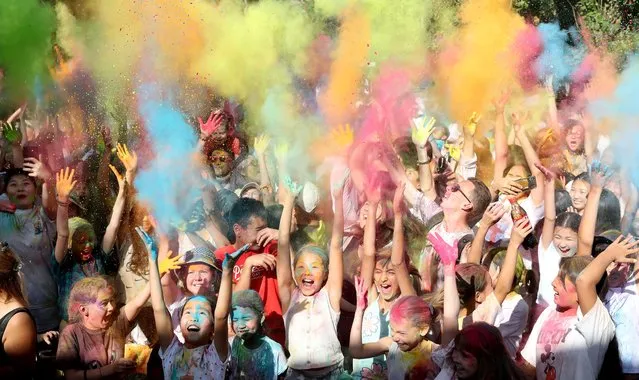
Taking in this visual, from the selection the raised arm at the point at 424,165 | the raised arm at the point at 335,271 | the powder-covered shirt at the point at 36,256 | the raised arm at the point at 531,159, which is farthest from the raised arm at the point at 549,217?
the powder-covered shirt at the point at 36,256

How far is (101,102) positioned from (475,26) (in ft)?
8.00

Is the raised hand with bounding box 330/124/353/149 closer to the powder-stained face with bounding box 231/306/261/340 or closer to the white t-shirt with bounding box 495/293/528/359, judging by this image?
the powder-stained face with bounding box 231/306/261/340

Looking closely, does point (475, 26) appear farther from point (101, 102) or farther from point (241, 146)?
point (101, 102)

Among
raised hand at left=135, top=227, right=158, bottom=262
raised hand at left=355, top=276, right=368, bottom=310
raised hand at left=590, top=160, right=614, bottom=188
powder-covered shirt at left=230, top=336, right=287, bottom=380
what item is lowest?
powder-covered shirt at left=230, top=336, right=287, bottom=380

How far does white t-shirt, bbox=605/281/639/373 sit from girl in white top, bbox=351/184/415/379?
1018 millimetres

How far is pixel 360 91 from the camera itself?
6582mm

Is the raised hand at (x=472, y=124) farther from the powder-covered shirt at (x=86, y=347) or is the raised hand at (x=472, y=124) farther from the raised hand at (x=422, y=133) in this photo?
the powder-covered shirt at (x=86, y=347)

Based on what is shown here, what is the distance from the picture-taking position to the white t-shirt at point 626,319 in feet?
17.6

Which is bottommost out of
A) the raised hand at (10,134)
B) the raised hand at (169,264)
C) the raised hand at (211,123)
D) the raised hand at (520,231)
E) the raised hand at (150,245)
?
the raised hand at (520,231)

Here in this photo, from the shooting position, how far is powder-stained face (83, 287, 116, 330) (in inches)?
236

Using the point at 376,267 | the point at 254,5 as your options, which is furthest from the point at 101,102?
the point at 376,267

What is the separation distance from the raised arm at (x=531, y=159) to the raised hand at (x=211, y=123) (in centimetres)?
183

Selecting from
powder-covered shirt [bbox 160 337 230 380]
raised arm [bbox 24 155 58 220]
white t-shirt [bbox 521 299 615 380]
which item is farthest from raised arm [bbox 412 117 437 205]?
raised arm [bbox 24 155 58 220]

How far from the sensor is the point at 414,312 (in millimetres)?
5492
